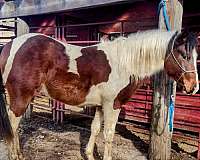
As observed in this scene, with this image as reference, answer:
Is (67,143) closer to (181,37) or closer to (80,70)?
(80,70)

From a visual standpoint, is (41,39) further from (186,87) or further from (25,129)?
(25,129)

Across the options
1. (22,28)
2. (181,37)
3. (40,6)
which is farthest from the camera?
(22,28)

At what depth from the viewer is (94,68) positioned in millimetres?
3232

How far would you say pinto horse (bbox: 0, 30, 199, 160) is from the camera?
10.1 ft

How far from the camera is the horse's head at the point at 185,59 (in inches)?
113

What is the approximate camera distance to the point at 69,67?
322 cm

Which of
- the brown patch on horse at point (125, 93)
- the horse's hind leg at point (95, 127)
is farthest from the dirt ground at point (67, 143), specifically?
the brown patch on horse at point (125, 93)

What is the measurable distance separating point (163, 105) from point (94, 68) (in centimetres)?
110

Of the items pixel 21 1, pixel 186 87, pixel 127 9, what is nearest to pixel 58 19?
pixel 21 1

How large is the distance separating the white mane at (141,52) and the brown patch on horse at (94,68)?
5.3 inches

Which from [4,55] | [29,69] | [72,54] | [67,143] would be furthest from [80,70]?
[67,143]

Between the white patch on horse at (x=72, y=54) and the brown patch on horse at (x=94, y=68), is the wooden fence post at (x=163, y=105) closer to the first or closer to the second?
the brown patch on horse at (x=94, y=68)

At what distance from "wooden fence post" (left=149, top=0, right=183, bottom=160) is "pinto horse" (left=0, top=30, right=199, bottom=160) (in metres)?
0.38

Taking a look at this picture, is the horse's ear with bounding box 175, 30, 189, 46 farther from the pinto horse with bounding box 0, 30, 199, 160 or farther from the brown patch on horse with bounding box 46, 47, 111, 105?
the brown patch on horse with bounding box 46, 47, 111, 105
